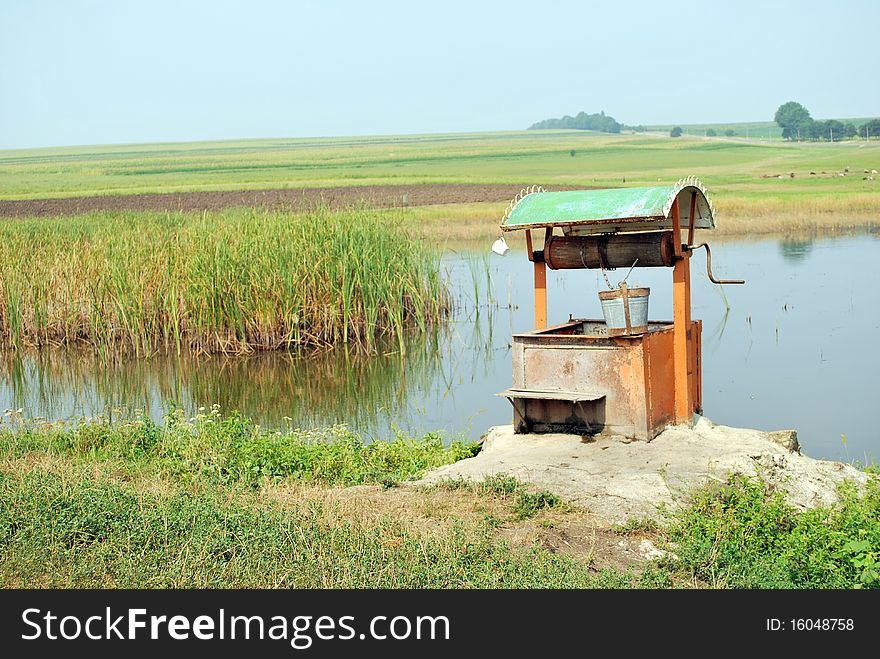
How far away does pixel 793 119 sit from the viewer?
138125 mm

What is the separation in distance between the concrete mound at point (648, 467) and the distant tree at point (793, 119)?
132 meters

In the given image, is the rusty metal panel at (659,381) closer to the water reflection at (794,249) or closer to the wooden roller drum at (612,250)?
the wooden roller drum at (612,250)

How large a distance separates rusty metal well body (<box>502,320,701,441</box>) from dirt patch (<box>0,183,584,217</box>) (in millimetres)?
30764

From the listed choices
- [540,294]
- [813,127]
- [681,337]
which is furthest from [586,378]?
[813,127]

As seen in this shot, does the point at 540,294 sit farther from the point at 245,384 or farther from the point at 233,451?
the point at 245,384

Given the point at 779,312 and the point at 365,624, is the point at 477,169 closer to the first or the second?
the point at 779,312

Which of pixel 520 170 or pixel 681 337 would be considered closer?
pixel 681 337

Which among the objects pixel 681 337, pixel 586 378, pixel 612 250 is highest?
pixel 612 250

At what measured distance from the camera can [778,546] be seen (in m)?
5.77

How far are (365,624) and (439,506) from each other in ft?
6.79

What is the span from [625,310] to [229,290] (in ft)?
26.8

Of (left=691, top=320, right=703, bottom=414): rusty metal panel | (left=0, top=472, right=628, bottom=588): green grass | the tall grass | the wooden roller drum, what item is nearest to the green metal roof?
the wooden roller drum

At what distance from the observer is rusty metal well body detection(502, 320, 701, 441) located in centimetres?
812

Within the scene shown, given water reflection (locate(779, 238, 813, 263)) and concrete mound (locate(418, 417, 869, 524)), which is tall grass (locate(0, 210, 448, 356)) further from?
water reflection (locate(779, 238, 813, 263))
